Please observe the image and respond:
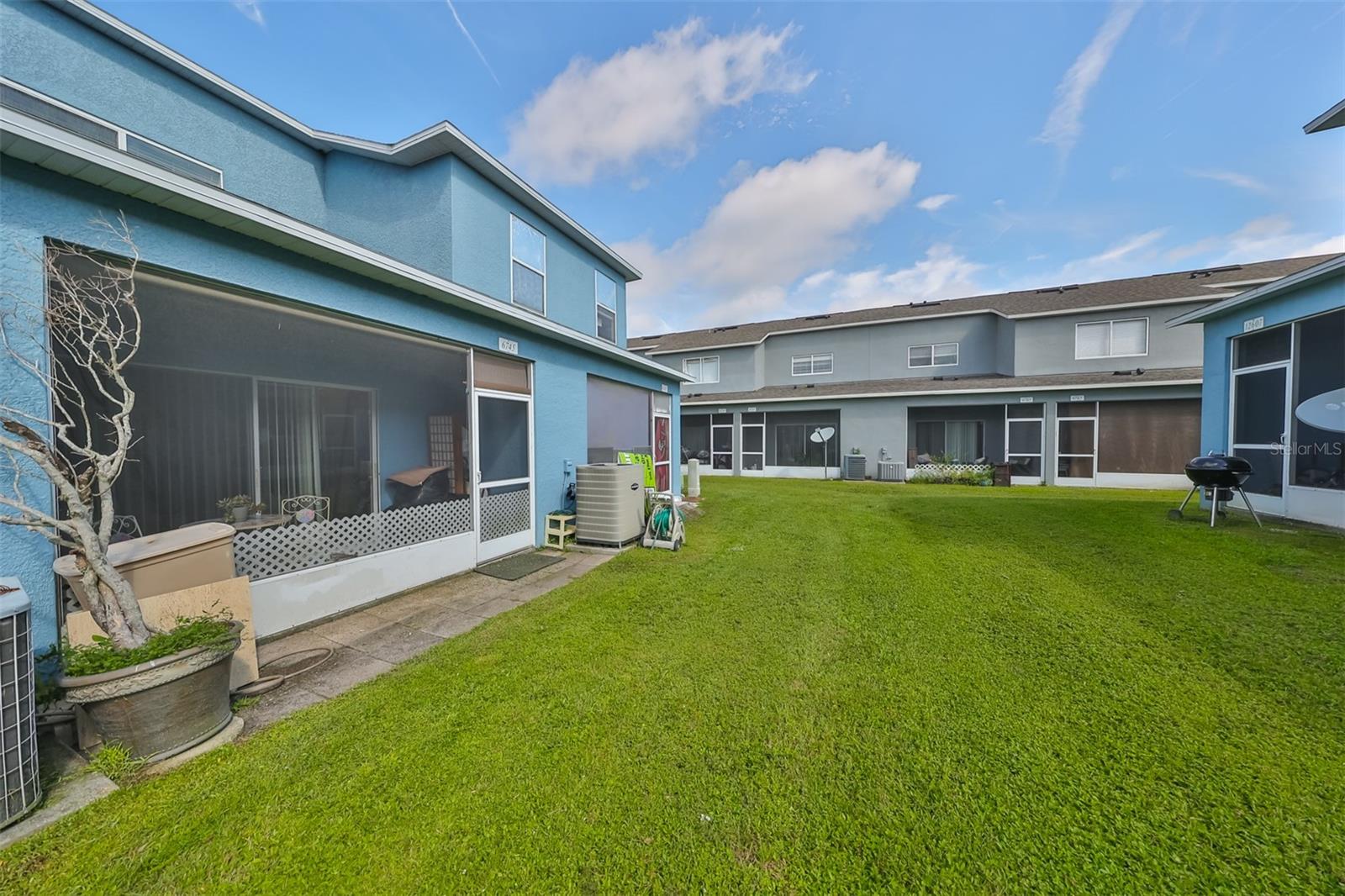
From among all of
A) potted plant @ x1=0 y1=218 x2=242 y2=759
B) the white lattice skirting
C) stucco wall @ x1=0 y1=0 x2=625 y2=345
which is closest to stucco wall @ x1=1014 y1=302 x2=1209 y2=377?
the white lattice skirting

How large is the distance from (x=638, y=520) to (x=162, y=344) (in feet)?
19.3

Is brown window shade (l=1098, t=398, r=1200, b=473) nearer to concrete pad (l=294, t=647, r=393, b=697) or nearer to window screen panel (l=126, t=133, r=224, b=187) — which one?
concrete pad (l=294, t=647, r=393, b=697)

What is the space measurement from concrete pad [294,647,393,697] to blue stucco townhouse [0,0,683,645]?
949 mm

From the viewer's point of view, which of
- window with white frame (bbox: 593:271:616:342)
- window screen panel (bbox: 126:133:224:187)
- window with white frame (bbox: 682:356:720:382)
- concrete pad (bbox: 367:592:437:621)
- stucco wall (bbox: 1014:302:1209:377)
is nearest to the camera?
concrete pad (bbox: 367:592:437:621)

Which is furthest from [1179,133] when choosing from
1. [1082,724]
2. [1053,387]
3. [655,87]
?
[1082,724]

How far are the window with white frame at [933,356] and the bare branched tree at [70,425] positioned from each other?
787 inches

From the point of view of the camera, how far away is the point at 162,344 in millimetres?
4676

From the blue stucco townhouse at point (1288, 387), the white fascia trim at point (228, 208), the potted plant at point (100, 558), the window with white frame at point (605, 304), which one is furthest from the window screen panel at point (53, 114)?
the blue stucco townhouse at point (1288, 387)

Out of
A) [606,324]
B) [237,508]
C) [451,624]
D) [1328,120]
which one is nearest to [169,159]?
[237,508]

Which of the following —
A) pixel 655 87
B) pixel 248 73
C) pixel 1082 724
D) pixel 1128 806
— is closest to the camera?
pixel 1128 806

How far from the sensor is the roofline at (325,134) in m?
5.29

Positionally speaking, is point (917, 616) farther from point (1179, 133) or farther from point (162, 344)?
point (1179, 133)

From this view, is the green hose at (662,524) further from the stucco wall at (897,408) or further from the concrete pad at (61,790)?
the stucco wall at (897,408)

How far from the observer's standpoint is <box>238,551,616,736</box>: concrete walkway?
3.10 m
